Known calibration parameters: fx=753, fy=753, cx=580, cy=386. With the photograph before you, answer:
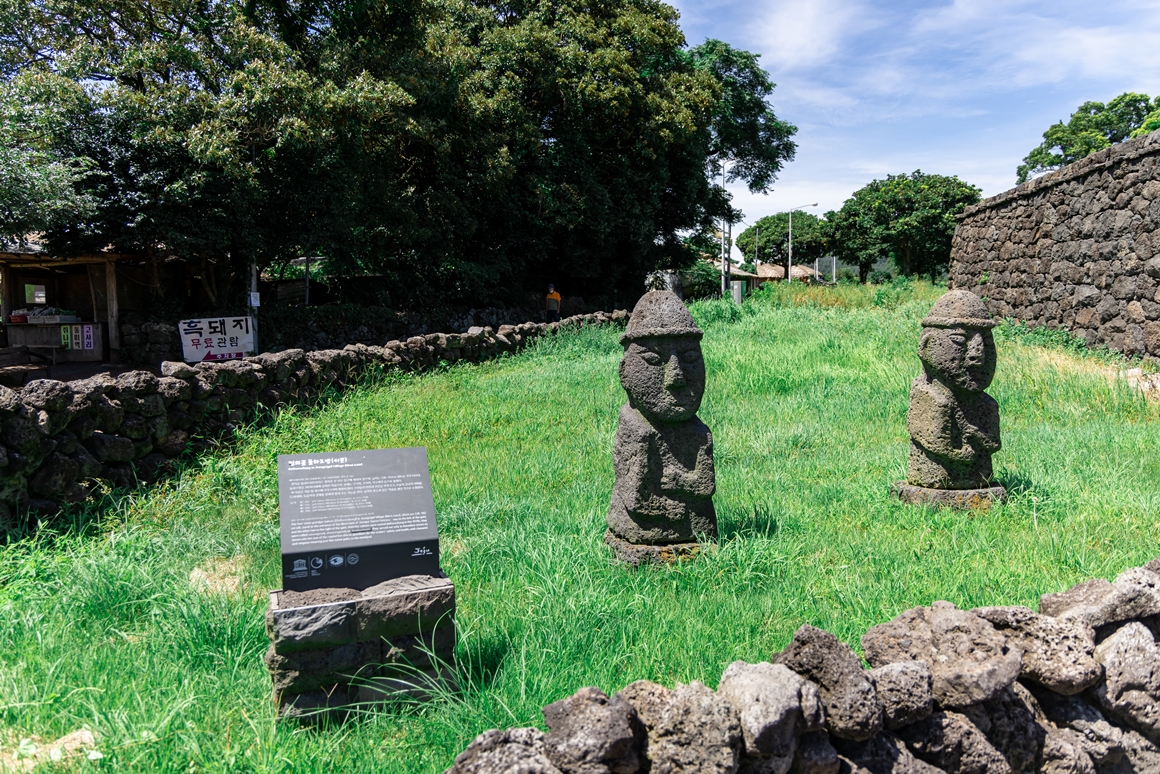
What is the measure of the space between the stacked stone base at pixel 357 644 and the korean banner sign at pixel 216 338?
37.6 feet

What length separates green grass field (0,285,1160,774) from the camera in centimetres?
298

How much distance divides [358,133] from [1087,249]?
12929 mm

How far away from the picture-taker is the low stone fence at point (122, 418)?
508 cm

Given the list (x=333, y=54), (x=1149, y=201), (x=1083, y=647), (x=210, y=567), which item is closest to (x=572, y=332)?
(x=333, y=54)

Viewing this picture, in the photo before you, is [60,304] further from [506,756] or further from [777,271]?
[777,271]

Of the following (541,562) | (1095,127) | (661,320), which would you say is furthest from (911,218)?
(541,562)

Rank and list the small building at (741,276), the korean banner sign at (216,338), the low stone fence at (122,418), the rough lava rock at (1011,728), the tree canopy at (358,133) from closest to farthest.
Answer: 1. the rough lava rock at (1011,728)
2. the low stone fence at (122,418)
3. the tree canopy at (358,133)
4. the korean banner sign at (216,338)
5. the small building at (741,276)

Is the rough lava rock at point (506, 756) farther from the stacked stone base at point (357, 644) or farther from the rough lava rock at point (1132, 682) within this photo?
the rough lava rock at point (1132, 682)

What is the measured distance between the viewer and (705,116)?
23.8 m

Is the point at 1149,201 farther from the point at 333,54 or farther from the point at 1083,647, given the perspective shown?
the point at 333,54

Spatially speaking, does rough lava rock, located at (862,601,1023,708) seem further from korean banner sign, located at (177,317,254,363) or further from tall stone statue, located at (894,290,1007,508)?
korean banner sign, located at (177,317,254,363)

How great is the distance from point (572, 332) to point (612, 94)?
800cm

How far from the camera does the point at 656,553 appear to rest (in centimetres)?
457

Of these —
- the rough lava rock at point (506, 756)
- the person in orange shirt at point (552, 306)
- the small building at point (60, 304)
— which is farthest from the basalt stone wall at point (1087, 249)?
the small building at point (60, 304)
